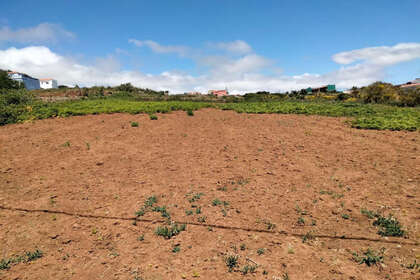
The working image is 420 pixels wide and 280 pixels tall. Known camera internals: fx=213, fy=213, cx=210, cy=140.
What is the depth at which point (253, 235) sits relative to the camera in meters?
3.75

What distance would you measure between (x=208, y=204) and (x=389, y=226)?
3341 mm

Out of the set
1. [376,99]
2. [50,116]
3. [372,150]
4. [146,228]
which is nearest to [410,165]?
[372,150]

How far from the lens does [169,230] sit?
3.86 metres

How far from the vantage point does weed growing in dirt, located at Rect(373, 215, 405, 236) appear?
11.9ft

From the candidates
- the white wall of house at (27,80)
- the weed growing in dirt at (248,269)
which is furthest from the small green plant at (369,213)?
the white wall of house at (27,80)

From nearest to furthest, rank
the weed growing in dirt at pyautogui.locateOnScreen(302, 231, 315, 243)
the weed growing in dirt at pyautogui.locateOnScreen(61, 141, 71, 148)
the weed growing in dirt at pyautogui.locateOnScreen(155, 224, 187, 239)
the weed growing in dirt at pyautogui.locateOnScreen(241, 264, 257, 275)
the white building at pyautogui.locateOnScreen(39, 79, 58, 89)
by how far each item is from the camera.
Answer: the weed growing in dirt at pyautogui.locateOnScreen(241, 264, 257, 275) < the weed growing in dirt at pyautogui.locateOnScreen(302, 231, 315, 243) < the weed growing in dirt at pyautogui.locateOnScreen(155, 224, 187, 239) < the weed growing in dirt at pyautogui.locateOnScreen(61, 141, 71, 148) < the white building at pyautogui.locateOnScreen(39, 79, 58, 89)

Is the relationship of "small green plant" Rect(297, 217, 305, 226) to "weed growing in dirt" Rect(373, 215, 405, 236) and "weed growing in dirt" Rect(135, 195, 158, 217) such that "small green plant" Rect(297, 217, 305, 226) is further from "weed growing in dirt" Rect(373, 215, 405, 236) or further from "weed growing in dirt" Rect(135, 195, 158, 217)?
"weed growing in dirt" Rect(135, 195, 158, 217)

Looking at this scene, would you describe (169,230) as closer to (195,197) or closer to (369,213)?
(195,197)

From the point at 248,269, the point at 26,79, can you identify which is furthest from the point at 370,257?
the point at 26,79

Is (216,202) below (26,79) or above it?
below

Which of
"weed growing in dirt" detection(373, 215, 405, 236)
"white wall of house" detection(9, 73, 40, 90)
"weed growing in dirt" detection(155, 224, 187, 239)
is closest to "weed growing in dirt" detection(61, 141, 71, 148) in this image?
"weed growing in dirt" detection(155, 224, 187, 239)

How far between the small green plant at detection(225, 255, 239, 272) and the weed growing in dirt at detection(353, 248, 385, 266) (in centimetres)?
177

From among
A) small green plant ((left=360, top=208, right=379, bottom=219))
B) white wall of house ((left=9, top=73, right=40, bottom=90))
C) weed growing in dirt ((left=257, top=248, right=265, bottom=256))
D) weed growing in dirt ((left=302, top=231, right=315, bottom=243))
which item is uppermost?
white wall of house ((left=9, top=73, right=40, bottom=90))

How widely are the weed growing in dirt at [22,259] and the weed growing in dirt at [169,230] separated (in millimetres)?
1817
